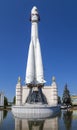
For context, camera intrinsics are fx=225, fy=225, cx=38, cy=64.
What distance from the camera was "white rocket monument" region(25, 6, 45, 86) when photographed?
49366mm

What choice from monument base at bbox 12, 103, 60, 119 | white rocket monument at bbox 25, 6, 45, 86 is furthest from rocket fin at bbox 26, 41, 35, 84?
monument base at bbox 12, 103, 60, 119

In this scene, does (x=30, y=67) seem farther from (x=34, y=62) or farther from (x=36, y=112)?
(x=36, y=112)

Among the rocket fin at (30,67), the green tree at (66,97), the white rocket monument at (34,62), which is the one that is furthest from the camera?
the green tree at (66,97)

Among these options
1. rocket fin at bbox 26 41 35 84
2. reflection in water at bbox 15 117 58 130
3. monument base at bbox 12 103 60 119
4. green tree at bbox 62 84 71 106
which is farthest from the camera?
green tree at bbox 62 84 71 106

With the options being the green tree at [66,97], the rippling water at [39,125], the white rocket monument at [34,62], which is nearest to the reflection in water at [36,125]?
the rippling water at [39,125]

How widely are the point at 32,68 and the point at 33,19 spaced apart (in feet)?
40.3

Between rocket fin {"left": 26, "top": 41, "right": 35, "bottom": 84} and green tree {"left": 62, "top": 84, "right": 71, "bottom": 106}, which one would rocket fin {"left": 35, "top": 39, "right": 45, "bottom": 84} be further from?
green tree {"left": 62, "top": 84, "right": 71, "bottom": 106}

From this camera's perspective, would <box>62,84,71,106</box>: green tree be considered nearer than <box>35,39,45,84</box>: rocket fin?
No

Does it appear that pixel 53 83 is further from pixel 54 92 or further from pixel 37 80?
pixel 37 80

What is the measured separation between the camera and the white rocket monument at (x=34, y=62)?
1944 inches

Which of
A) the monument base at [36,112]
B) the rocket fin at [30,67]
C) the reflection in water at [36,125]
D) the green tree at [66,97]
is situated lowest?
the reflection in water at [36,125]

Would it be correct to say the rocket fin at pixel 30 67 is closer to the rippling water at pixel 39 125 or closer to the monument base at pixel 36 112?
the monument base at pixel 36 112

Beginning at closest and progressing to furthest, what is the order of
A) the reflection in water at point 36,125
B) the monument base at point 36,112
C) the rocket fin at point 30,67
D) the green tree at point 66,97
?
the reflection in water at point 36,125, the monument base at point 36,112, the rocket fin at point 30,67, the green tree at point 66,97

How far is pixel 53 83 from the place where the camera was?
190ft
